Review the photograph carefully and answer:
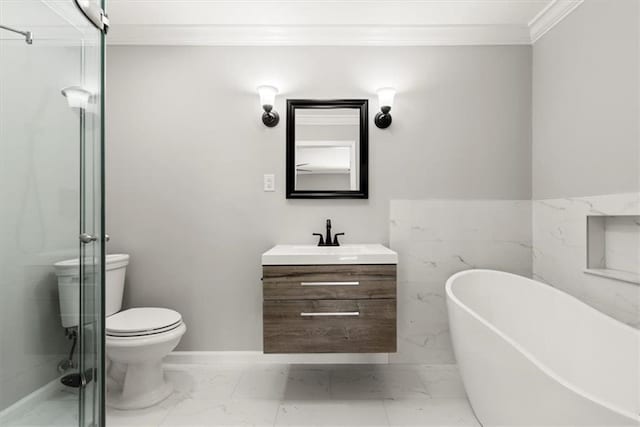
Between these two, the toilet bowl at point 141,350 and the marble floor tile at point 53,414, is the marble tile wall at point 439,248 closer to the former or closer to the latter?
the toilet bowl at point 141,350

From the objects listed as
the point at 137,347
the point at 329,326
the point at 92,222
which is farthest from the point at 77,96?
the point at 329,326

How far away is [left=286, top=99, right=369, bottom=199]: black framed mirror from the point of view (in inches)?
92.0

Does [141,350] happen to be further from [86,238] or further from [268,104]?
[268,104]

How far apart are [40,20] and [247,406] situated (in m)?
1.82

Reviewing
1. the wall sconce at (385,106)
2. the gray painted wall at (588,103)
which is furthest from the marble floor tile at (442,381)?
the wall sconce at (385,106)

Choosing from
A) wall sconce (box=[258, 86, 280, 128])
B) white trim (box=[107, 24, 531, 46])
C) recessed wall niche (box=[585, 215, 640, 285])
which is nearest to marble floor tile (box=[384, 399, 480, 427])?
recessed wall niche (box=[585, 215, 640, 285])

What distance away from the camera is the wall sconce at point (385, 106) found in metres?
2.25

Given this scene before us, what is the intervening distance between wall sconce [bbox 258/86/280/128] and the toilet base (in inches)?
60.7

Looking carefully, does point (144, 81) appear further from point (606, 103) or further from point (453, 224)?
point (606, 103)

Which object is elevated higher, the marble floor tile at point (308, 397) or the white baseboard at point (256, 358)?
the white baseboard at point (256, 358)

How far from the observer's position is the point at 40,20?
0.93m

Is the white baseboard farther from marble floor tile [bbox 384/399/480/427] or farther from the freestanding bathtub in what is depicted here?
the freestanding bathtub

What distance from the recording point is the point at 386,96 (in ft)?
7.39

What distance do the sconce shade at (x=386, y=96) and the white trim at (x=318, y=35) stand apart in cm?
34
